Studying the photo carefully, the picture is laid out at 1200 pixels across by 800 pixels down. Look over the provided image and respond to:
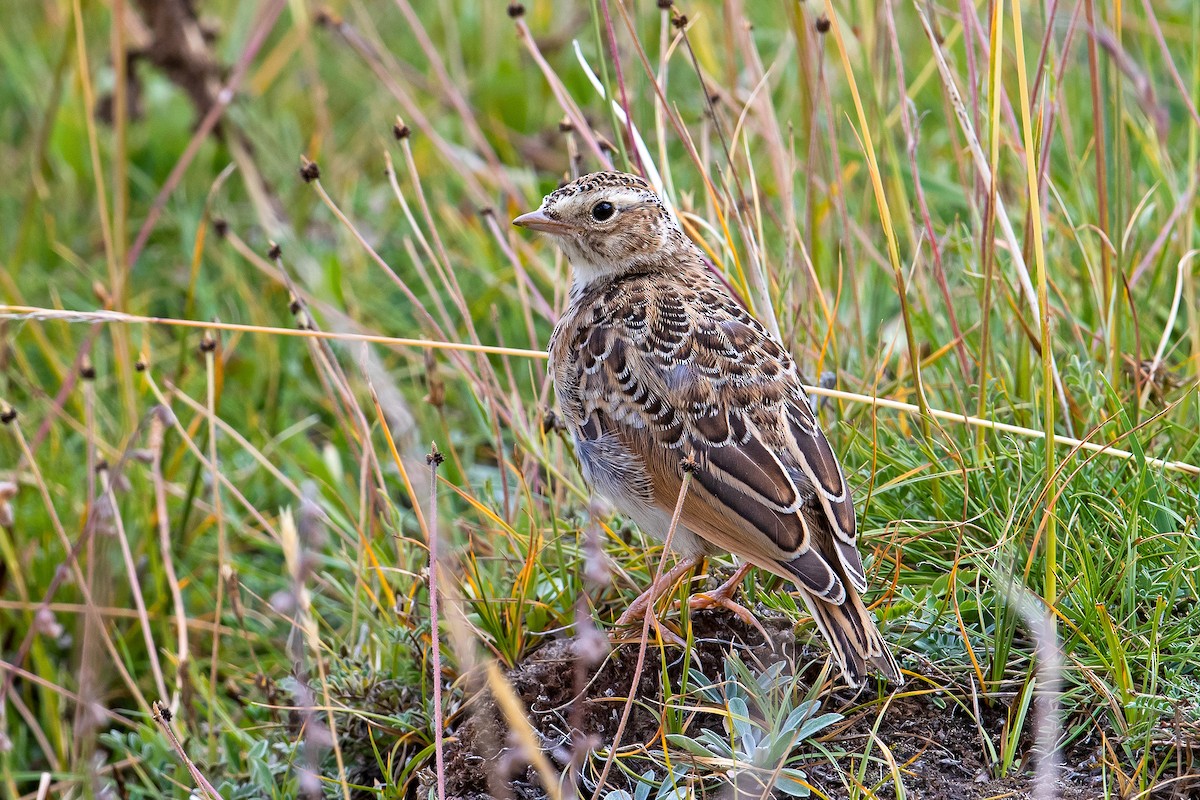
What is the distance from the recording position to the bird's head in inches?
163

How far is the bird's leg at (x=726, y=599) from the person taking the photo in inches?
138

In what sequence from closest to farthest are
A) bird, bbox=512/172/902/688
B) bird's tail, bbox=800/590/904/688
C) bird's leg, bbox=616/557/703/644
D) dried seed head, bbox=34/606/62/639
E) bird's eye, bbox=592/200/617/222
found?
bird's tail, bbox=800/590/904/688 → bird, bbox=512/172/902/688 → bird's leg, bbox=616/557/703/644 → bird's eye, bbox=592/200/617/222 → dried seed head, bbox=34/606/62/639

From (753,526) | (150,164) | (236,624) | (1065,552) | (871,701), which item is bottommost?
(236,624)

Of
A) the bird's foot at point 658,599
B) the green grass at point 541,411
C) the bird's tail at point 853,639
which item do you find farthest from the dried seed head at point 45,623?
the bird's tail at point 853,639

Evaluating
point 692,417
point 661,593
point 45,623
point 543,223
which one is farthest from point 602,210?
point 45,623

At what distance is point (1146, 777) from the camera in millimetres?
3045

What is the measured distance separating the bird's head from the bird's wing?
0.63ft

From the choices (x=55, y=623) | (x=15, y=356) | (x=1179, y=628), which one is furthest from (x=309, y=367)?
(x=1179, y=628)

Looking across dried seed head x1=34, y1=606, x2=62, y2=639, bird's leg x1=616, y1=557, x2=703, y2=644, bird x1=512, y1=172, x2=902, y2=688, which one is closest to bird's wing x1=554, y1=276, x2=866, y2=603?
bird x1=512, y1=172, x2=902, y2=688

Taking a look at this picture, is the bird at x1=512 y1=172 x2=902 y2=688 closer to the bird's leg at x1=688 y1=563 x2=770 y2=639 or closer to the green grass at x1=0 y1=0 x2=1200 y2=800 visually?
the bird's leg at x1=688 y1=563 x2=770 y2=639

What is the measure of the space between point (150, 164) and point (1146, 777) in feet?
19.5

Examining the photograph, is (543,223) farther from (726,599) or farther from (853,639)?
(853,639)

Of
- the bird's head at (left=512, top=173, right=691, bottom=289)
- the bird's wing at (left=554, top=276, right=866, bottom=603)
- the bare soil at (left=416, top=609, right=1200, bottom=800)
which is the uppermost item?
the bird's head at (left=512, top=173, right=691, bottom=289)

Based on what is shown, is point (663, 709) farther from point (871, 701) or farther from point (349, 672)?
point (349, 672)
